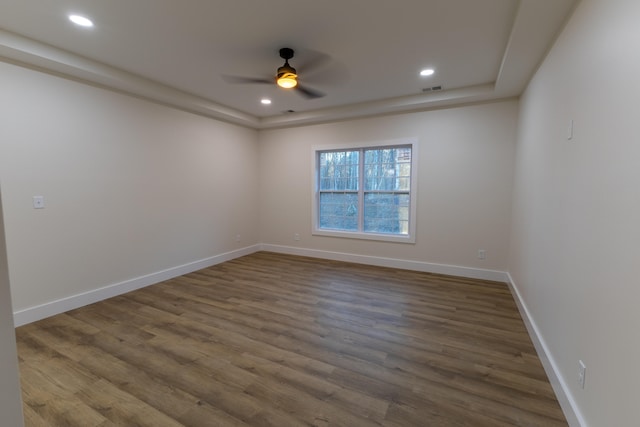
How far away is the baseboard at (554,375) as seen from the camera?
5.09 ft

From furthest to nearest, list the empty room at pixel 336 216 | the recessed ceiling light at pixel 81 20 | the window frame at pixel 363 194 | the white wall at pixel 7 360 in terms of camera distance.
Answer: the window frame at pixel 363 194 < the recessed ceiling light at pixel 81 20 < the empty room at pixel 336 216 < the white wall at pixel 7 360

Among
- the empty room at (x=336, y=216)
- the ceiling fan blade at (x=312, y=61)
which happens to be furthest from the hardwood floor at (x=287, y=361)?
the ceiling fan blade at (x=312, y=61)

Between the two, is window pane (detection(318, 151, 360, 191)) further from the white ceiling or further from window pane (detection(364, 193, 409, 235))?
the white ceiling

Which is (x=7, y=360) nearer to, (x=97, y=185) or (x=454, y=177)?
(x=97, y=185)

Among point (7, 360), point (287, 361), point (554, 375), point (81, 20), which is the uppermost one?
point (81, 20)

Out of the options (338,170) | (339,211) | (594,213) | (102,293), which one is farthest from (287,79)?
(102,293)

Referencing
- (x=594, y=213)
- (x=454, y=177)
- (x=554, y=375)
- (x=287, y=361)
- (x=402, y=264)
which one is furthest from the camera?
(x=402, y=264)

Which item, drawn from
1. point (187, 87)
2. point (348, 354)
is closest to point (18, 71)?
point (187, 87)

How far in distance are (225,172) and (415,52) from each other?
11.8 feet

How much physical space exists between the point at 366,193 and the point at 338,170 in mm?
705

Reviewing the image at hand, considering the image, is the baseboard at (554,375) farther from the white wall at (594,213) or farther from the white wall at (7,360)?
the white wall at (7,360)

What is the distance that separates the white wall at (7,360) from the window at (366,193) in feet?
14.2

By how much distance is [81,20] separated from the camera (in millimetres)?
2244

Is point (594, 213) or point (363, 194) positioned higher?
point (363, 194)
